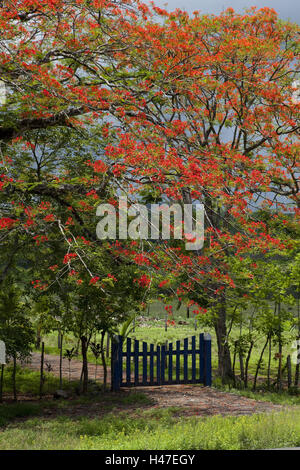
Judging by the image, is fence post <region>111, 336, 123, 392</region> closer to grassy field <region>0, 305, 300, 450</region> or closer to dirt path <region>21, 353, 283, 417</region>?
dirt path <region>21, 353, 283, 417</region>

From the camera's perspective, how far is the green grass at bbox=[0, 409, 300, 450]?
5211 mm

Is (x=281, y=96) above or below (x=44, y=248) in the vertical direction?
above

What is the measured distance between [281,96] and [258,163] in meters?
1.80

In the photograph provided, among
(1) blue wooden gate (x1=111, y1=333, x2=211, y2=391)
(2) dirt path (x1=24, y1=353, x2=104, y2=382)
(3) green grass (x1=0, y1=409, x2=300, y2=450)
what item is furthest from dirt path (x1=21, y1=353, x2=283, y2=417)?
(2) dirt path (x1=24, y1=353, x2=104, y2=382)

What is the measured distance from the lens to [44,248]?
9.48 meters

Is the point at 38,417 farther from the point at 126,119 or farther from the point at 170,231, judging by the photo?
the point at 126,119

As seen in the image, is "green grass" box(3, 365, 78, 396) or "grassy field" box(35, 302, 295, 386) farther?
"grassy field" box(35, 302, 295, 386)

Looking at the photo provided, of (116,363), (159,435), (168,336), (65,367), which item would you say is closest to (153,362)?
(116,363)

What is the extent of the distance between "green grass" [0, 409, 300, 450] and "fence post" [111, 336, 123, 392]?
11.6ft

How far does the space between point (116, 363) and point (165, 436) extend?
5252 mm

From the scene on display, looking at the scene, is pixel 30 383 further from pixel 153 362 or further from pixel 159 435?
pixel 159 435

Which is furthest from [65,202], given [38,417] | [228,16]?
[228,16]

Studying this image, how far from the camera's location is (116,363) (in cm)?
1062

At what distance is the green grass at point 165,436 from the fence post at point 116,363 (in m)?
3.54
